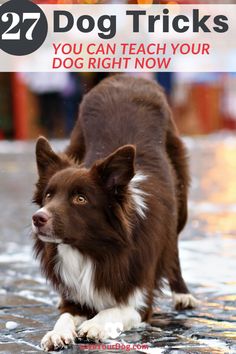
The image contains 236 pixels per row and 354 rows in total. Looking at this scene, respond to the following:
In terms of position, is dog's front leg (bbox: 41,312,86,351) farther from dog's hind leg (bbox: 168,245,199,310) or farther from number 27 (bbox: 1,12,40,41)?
number 27 (bbox: 1,12,40,41)

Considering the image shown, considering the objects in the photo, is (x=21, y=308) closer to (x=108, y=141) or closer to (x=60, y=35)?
(x=108, y=141)

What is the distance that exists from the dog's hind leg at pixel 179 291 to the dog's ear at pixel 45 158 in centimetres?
121

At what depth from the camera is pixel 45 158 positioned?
238 inches

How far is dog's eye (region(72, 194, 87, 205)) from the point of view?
5.62 meters

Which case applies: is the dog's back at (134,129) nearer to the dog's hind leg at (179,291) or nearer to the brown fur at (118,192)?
the brown fur at (118,192)

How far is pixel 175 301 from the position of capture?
6.80 metres

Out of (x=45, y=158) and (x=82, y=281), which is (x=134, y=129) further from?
(x=82, y=281)

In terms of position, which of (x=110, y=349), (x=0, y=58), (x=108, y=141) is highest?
(x=0, y=58)

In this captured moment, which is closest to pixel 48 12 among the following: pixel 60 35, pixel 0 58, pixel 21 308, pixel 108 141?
pixel 60 35

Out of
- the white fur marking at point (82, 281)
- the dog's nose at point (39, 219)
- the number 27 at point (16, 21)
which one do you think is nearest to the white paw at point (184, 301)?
the white fur marking at point (82, 281)

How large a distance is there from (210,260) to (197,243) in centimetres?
93

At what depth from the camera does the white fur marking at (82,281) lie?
19.0 ft

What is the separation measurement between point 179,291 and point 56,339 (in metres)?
1.66

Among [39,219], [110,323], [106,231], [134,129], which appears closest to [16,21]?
[134,129]
